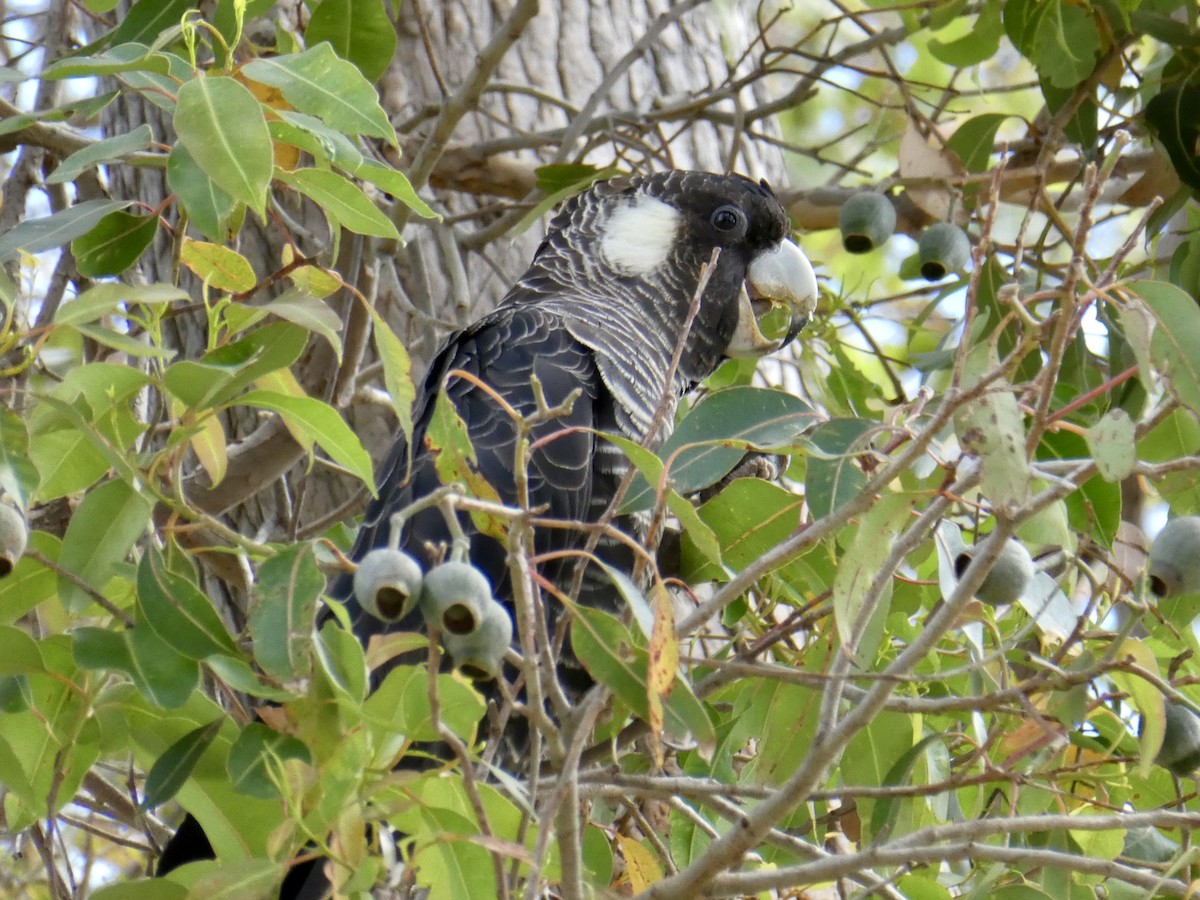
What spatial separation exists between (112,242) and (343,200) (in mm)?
336

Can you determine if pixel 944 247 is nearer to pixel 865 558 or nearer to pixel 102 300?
pixel 865 558

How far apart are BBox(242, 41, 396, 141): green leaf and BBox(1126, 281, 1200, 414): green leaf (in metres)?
0.68

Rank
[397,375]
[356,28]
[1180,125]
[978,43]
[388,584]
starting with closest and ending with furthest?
[388,584]
[397,375]
[356,28]
[1180,125]
[978,43]

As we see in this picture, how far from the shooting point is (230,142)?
3.66 ft

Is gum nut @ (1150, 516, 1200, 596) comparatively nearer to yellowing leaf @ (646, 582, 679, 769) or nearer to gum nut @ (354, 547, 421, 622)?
yellowing leaf @ (646, 582, 679, 769)

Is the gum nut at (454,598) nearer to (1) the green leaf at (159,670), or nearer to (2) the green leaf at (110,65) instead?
(1) the green leaf at (159,670)

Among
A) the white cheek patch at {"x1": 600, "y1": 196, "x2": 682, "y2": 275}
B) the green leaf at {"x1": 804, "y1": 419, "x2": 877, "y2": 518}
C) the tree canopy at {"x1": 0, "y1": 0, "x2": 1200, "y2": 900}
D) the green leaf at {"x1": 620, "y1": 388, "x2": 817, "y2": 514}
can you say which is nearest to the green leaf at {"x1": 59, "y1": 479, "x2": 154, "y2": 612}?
the tree canopy at {"x1": 0, "y1": 0, "x2": 1200, "y2": 900}

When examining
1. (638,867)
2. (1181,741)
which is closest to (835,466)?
(1181,741)

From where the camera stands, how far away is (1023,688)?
3.63 ft

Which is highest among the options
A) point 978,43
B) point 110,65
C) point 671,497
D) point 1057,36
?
point 978,43

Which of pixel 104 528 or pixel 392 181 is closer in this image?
pixel 104 528

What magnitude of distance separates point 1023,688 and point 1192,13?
56.1 inches

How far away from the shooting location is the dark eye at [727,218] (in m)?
2.34

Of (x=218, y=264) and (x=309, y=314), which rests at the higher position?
(x=218, y=264)
